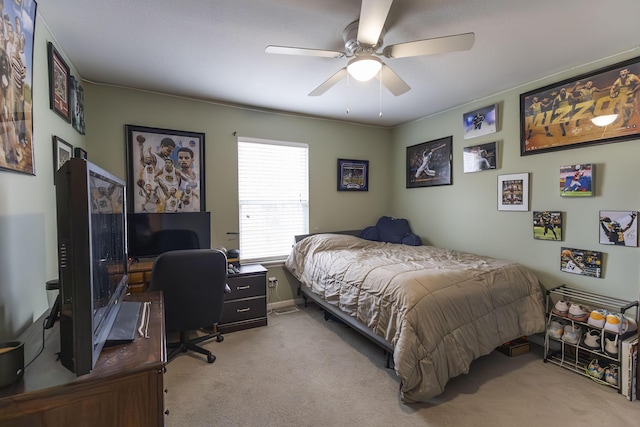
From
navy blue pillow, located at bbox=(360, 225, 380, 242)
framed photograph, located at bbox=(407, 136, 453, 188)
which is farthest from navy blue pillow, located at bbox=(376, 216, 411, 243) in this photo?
framed photograph, located at bbox=(407, 136, 453, 188)

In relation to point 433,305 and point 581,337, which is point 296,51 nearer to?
point 433,305

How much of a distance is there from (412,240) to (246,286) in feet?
7.37

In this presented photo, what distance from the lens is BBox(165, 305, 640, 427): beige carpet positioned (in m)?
1.84

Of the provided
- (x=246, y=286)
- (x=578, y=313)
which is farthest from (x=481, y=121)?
(x=246, y=286)

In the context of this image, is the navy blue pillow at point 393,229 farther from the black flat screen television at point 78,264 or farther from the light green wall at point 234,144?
the black flat screen television at point 78,264

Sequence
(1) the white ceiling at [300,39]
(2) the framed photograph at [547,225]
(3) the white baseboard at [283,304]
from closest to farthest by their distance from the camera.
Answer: (1) the white ceiling at [300,39], (2) the framed photograph at [547,225], (3) the white baseboard at [283,304]

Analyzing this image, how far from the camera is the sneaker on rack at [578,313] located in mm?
2336

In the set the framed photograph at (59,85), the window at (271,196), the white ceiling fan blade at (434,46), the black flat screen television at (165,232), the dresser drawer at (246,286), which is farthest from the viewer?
the window at (271,196)

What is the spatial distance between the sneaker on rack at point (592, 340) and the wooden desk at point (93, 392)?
2991 mm

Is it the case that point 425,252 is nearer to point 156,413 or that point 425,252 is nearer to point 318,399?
point 318,399

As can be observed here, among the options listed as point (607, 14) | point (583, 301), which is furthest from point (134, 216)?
point (583, 301)

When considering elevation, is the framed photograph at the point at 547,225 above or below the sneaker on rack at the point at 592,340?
above

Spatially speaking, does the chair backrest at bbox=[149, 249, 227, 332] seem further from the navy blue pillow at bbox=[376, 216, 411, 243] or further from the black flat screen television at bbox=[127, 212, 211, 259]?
the navy blue pillow at bbox=[376, 216, 411, 243]

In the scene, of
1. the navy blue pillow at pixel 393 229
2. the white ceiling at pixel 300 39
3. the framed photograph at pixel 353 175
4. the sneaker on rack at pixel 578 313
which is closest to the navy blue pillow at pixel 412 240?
the navy blue pillow at pixel 393 229
